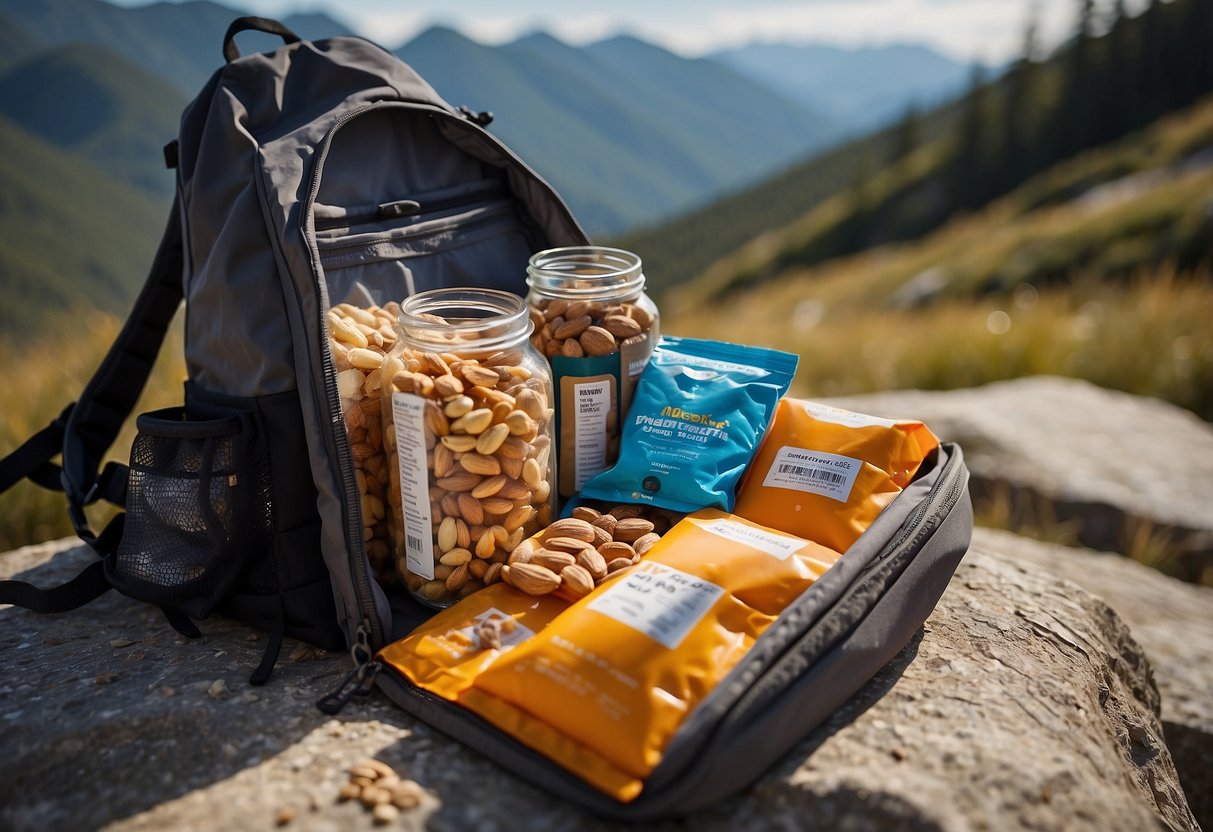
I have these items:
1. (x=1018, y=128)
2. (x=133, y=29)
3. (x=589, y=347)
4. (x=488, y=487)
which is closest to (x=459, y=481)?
(x=488, y=487)

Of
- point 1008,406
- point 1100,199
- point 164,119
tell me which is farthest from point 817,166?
point 164,119

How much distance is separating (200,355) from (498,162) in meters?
1.06

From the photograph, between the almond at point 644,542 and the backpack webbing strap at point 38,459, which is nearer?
the almond at point 644,542

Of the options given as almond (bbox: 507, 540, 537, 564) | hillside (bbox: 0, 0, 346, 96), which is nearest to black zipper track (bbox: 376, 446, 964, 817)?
almond (bbox: 507, 540, 537, 564)

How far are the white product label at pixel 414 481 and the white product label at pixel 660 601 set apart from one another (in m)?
0.48

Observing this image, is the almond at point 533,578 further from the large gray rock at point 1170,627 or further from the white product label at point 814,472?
the large gray rock at point 1170,627

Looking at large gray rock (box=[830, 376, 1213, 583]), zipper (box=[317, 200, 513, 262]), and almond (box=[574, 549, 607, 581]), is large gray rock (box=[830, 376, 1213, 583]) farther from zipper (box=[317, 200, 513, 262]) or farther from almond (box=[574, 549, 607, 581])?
almond (box=[574, 549, 607, 581])

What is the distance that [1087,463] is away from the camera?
166 inches

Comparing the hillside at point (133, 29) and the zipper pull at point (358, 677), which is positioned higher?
the hillside at point (133, 29)

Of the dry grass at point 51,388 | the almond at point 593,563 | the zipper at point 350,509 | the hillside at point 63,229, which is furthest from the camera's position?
the hillside at point 63,229

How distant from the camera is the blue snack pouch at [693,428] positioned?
6.99 feet

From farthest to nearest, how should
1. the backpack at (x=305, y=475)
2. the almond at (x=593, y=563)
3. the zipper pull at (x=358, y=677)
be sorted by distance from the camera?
the almond at (x=593, y=563) < the zipper pull at (x=358, y=677) < the backpack at (x=305, y=475)

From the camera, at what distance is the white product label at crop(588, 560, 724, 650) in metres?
1.60

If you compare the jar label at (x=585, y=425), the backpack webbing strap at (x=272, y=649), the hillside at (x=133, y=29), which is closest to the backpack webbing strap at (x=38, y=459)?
the backpack webbing strap at (x=272, y=649)
